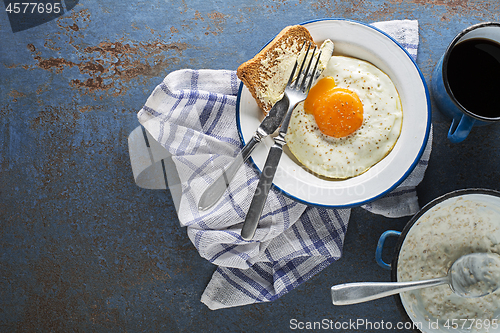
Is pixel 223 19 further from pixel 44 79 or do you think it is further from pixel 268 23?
pixel 44 79

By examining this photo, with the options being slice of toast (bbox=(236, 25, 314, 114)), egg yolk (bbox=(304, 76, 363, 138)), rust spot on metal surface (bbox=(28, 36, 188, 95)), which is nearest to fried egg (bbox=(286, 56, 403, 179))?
egg yolk (bbox=(304, 76, 363, 138))

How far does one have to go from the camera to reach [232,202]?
157 cm

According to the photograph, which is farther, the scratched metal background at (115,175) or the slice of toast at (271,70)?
the scratched metal background at (115,175)

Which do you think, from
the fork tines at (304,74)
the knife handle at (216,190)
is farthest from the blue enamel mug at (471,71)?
the knife handle at (216,190)

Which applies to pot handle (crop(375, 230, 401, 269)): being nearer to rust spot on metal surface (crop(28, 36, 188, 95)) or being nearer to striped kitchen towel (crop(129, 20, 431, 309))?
striped kitchen towel (crop(129, 20, 431, 309))

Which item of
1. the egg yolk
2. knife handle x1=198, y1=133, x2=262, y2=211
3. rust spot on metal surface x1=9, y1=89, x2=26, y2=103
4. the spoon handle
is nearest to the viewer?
Answer: the spoon handle

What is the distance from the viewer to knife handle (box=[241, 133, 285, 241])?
4.33 feet

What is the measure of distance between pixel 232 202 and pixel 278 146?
0.40m

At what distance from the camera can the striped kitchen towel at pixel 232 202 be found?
1.57 m

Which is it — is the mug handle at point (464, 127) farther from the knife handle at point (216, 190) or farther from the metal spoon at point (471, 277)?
the knife handle at point (216, 190)

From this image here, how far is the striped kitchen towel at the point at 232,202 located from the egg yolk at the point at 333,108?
15.0 inches

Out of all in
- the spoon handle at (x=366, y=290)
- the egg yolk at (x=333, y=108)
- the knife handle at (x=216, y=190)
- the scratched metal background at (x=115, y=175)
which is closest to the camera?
the spoon handle at (x=366, y=290)

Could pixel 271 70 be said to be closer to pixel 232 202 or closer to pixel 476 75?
pixel 232 202

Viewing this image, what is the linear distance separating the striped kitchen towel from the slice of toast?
0.24 metres
